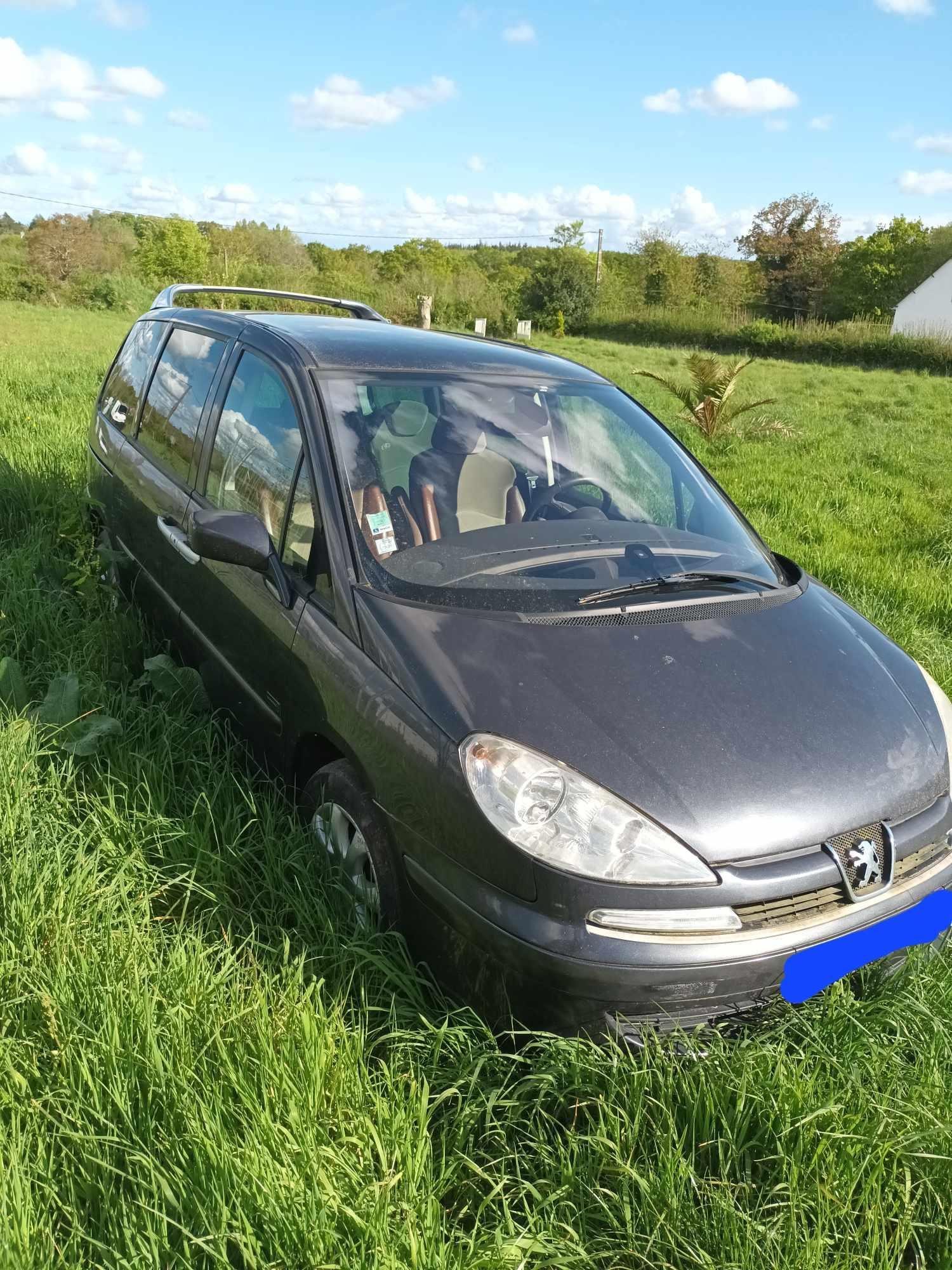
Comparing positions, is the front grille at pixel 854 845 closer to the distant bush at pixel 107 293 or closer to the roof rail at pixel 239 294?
the roof rail at pixel 239 294

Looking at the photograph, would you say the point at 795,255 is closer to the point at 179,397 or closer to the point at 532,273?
the point at 532,273

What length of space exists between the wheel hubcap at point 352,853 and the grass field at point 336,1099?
0.19ft

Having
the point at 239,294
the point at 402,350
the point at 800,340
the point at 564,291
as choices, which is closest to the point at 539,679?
the point at 402,350

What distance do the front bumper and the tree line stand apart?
1547 inches

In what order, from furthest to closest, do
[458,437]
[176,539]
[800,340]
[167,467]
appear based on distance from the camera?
[800,340]
[167,467]
[176,539]
[458,437]

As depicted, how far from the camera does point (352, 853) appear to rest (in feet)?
8.01

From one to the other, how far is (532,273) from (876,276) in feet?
80.4

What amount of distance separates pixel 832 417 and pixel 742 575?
48.1 feet

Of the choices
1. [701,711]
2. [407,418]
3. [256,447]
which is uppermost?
[407,418]

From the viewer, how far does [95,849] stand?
8.68ft

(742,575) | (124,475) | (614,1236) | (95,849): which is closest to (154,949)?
(95,849)

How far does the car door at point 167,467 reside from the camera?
3.61 m

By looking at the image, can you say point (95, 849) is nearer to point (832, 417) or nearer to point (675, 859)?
point (675, 859)

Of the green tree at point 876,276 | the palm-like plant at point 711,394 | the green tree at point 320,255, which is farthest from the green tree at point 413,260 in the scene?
the palm-like plant at point 711,394
